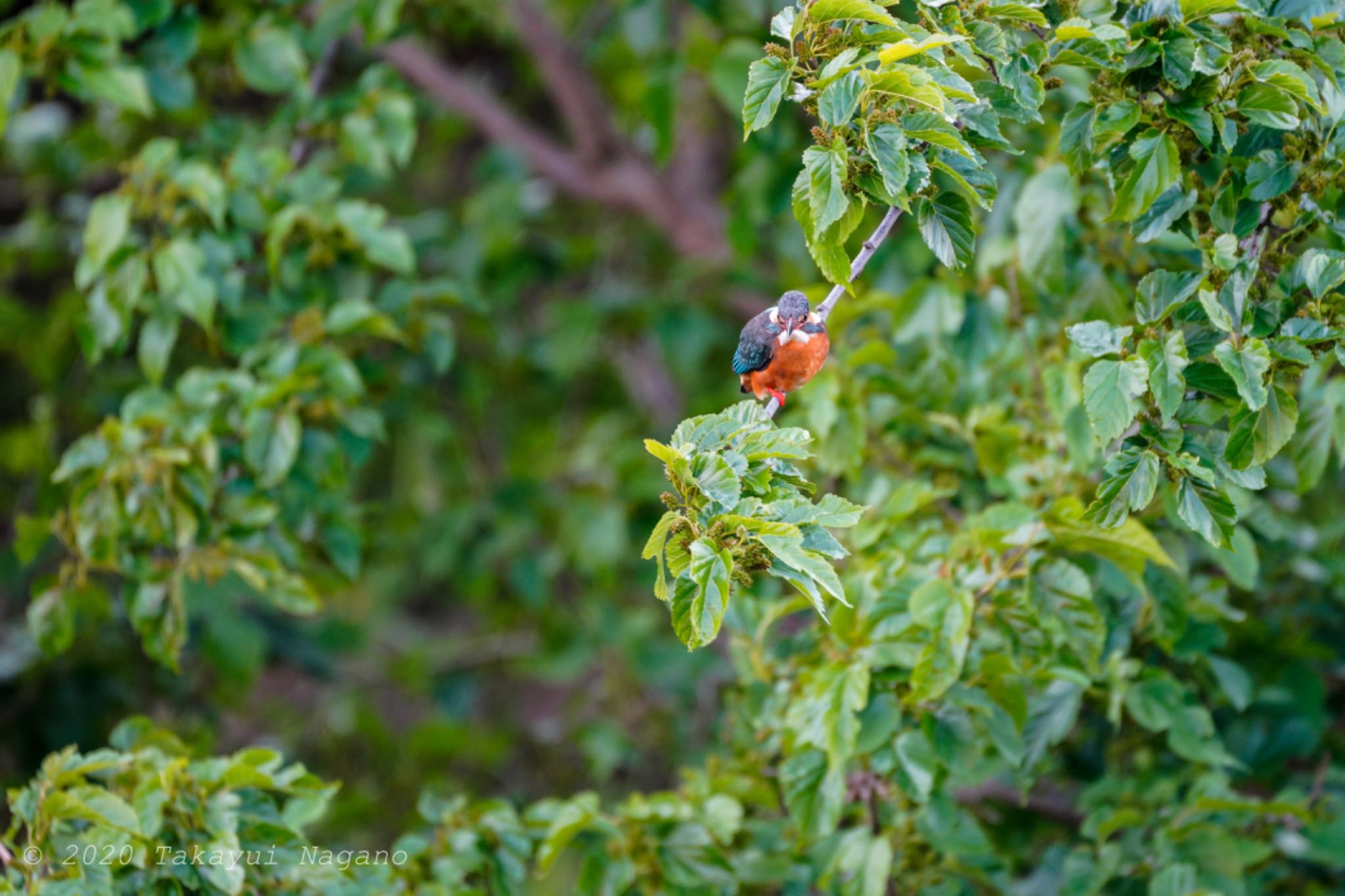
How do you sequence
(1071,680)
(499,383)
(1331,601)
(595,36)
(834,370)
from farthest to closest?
(499,383), (595,36), (1331,601), (834,370), (1071,680)

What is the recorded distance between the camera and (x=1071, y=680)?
158 cm

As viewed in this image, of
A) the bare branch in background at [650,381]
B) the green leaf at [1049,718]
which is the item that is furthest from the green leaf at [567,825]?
the bare branch in background at [650,381]

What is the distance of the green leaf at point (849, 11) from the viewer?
1103 millimetres

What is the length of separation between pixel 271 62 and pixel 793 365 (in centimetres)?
137

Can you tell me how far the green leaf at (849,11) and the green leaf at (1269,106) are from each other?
1.32 feet

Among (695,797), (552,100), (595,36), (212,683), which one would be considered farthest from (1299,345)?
(552,100)

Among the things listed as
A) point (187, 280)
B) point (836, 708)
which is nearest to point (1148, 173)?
point (836, 708)

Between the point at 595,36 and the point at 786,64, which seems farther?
the point at 595,36

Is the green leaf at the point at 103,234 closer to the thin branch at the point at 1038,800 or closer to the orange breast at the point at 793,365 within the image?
the orange breast at the point at 793,365

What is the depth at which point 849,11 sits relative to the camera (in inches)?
43.8

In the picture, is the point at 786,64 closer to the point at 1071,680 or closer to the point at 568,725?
the point at 1071,680

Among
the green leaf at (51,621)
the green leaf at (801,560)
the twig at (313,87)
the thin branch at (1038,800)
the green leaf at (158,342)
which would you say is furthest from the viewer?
the twig at (313,87)

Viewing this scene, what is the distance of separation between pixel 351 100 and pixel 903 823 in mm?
1580

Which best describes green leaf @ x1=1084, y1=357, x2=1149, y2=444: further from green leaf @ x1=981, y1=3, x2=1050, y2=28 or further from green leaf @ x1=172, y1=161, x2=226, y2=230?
green leaf @ x1=172, y1=161, x2=226, y2=230
